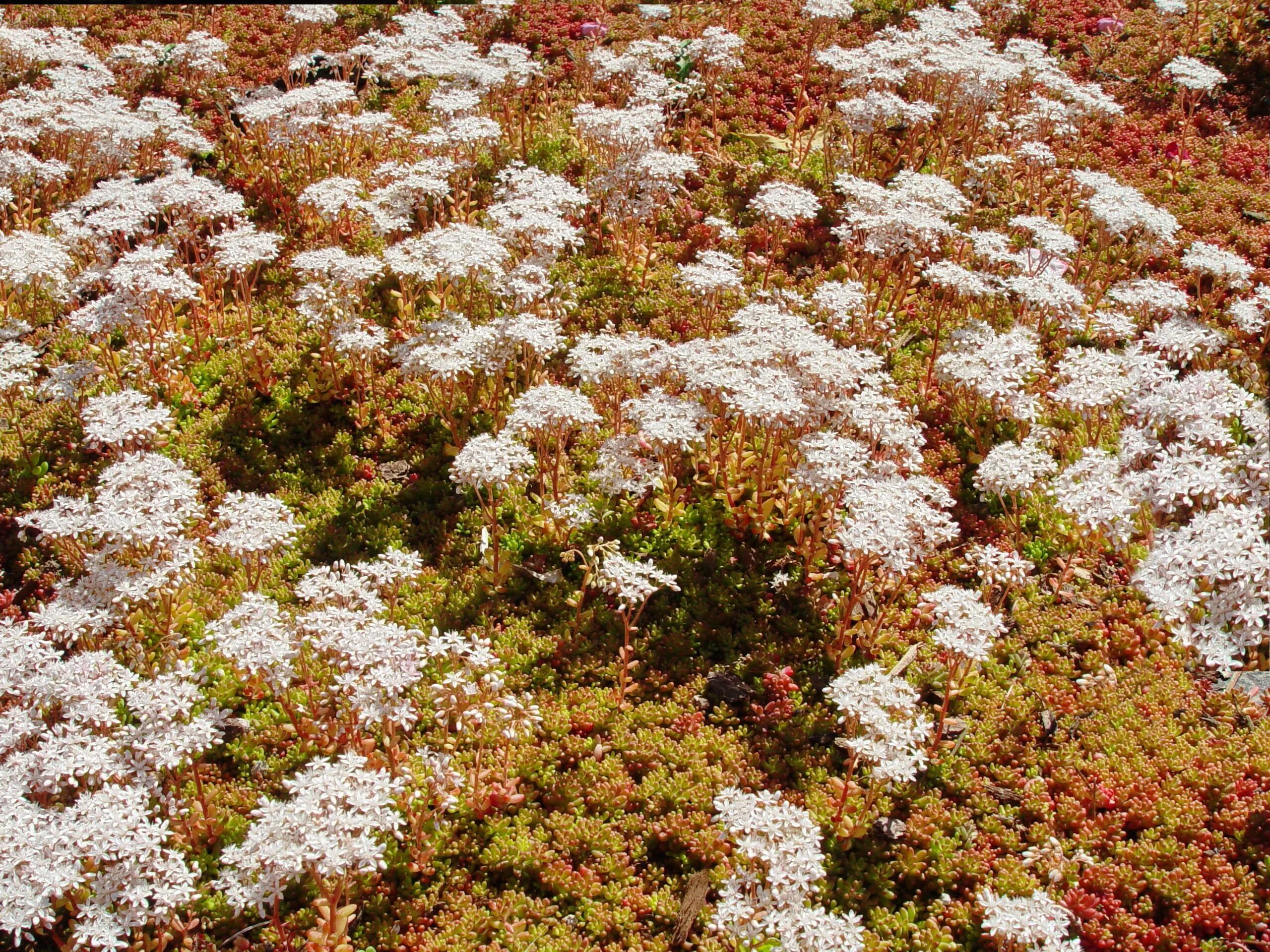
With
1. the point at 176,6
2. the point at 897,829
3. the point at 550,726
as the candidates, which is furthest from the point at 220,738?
the point at 176,6

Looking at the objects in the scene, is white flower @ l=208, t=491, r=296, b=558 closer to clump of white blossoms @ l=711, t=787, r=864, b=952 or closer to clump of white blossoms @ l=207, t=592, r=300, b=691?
clump of white blossoms @ l=207, t=592, r=300, b=691

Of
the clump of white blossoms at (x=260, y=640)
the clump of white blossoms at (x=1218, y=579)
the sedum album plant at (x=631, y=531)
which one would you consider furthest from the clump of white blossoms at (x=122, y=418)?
the clump of white blossoms at (x=1218, y=579)

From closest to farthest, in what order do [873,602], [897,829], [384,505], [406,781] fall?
[406,781], [897,829], [873,602], [384,505]

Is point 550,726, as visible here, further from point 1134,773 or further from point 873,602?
point 1134,773

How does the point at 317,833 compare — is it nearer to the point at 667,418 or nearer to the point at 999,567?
the point at 667,418

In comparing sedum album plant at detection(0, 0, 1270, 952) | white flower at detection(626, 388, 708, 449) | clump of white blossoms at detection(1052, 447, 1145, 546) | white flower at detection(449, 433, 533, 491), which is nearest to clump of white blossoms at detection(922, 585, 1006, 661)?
sedum album plant at detection(0, 0, 1270, 952)
